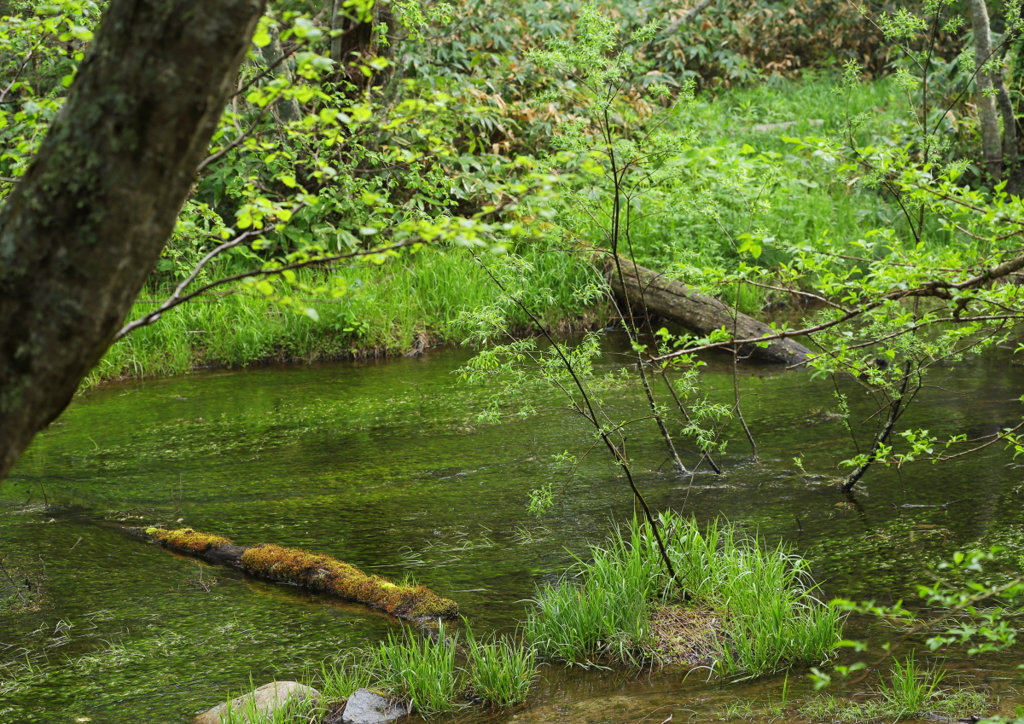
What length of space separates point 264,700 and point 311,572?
52.0 inches

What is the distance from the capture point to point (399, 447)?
7184 millimetres

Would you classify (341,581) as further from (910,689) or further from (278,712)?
(910,689)

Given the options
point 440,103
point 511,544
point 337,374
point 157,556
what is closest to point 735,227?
point 337,374

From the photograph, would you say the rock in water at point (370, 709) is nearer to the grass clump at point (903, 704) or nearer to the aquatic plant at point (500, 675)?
the aquatic plant at point (500, 675)

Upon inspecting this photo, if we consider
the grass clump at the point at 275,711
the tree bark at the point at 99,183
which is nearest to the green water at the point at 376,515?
the grass clump at the point at 275,711

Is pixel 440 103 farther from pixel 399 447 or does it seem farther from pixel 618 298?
pixel 618 298

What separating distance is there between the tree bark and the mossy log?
2.93 metres

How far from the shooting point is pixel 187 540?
538 centimetres

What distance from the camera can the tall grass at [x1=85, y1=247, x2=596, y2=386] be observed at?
10164 mm

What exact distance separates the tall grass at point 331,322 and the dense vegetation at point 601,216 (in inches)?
1.4

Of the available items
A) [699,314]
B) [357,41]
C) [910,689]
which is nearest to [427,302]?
[699,314]

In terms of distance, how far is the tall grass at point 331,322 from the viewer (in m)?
10.2

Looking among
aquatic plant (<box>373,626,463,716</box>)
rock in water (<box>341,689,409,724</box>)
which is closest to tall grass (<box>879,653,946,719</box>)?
aquatic plant (<box>373,626,463,716</box>)

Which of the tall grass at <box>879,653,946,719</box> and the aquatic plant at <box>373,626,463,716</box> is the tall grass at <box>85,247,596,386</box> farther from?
the tall grass at <box>879,653,946,719</box>
